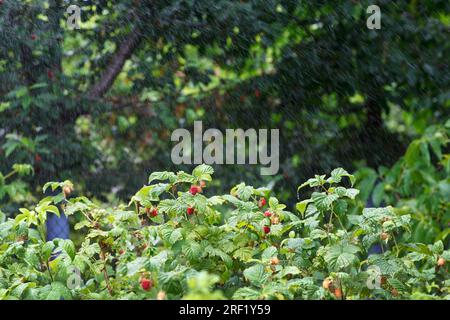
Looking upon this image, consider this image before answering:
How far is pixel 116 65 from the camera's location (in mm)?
3986

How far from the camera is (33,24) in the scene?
149 inches

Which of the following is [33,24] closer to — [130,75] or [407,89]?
[130,75]

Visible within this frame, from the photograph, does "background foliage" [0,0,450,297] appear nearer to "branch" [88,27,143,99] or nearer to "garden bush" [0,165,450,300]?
"branch" [88,27,143,99]

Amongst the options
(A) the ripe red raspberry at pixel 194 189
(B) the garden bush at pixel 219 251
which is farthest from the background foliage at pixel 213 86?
(A) the ripe red raspberry at pixel 194 189

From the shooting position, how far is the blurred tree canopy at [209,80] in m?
3.75

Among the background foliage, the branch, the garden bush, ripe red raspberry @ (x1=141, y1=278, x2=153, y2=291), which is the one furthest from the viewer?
the branch

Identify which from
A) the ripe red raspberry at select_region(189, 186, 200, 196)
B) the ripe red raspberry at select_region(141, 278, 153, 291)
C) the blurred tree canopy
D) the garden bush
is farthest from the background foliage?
the ripe red raspberry at select_region(141, 278, 153, 291)

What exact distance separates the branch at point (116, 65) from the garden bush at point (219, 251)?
6.32 ft

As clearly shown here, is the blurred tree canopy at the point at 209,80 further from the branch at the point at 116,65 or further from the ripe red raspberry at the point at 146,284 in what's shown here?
the ripe red raspberry at the point at 146,284

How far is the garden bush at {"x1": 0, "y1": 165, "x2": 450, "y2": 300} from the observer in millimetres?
1791

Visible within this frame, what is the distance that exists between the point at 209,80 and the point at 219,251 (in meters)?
2.15

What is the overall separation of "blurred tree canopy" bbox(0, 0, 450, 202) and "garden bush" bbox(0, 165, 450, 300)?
173 centimetres
